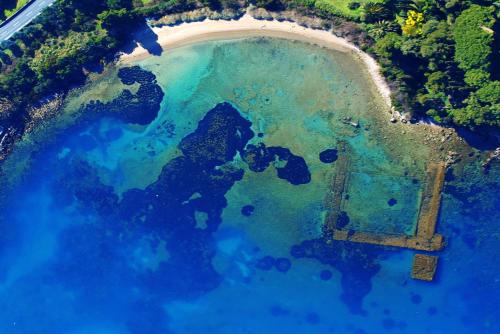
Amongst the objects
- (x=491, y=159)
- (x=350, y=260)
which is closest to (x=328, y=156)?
(x=350, y=260)

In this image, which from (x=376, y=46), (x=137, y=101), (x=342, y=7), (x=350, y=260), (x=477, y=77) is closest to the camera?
(x=477, y=77)

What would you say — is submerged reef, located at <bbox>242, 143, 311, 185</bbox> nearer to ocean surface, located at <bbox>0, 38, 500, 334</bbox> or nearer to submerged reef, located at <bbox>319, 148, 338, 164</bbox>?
ocean surface, located at <bbox>0, 38, 500, 334</bbox>

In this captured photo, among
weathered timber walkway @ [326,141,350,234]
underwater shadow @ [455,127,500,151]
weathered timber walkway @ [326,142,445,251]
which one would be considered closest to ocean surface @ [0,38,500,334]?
weathered timber walkway @ [326,141,350,234]

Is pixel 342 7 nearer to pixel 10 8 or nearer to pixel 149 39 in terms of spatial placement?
pixel 149 39

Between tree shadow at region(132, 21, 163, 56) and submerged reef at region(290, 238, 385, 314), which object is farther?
tree shadow at region(132, 21, 163, 56)

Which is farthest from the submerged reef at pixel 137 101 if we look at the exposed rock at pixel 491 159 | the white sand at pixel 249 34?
the exposed rock at pixel 491 159

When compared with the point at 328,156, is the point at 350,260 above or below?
below

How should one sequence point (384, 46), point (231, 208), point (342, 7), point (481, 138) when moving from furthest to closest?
point (231, 208) → point (342, 7) → point (481, 138) → point (384, 46)
